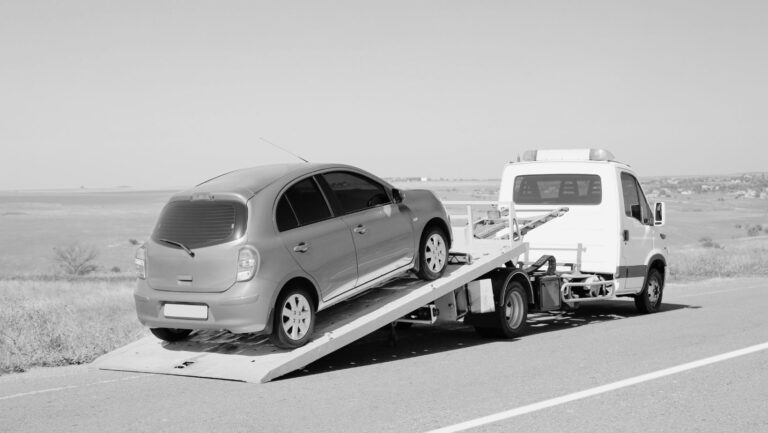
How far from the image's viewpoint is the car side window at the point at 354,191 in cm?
884

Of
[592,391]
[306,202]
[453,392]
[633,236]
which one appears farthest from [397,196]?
[633,236]

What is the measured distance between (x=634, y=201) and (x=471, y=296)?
438 cm

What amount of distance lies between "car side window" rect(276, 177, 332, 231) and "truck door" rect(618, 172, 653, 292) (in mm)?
5416

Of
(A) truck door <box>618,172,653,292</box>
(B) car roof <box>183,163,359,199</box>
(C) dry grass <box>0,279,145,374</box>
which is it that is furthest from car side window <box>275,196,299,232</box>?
(A) truck door <box>618,172,653,292</box>

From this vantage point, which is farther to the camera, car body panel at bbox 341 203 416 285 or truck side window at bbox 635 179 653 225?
truck side window at bbox 635 179 653 225

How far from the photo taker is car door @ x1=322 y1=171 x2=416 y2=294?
8789mm

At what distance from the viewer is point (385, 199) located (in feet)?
30.9

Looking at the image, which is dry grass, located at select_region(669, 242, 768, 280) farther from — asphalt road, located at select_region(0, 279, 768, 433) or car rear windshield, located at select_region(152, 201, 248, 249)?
car rear windshield, located at select_region(152, 201, 248, 249)

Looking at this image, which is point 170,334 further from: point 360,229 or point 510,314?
point 510,314

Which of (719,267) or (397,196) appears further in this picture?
(719,267)

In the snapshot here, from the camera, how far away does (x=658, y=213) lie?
13.2 m

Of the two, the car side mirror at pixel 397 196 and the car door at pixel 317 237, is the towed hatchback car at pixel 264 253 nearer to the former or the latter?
the car door at pixel 317 237

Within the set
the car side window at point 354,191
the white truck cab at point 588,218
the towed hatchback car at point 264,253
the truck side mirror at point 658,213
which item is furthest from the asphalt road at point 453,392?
the truck side mirror at point 658,213

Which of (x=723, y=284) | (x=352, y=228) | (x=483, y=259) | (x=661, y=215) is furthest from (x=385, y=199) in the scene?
(x=723, y=284)
